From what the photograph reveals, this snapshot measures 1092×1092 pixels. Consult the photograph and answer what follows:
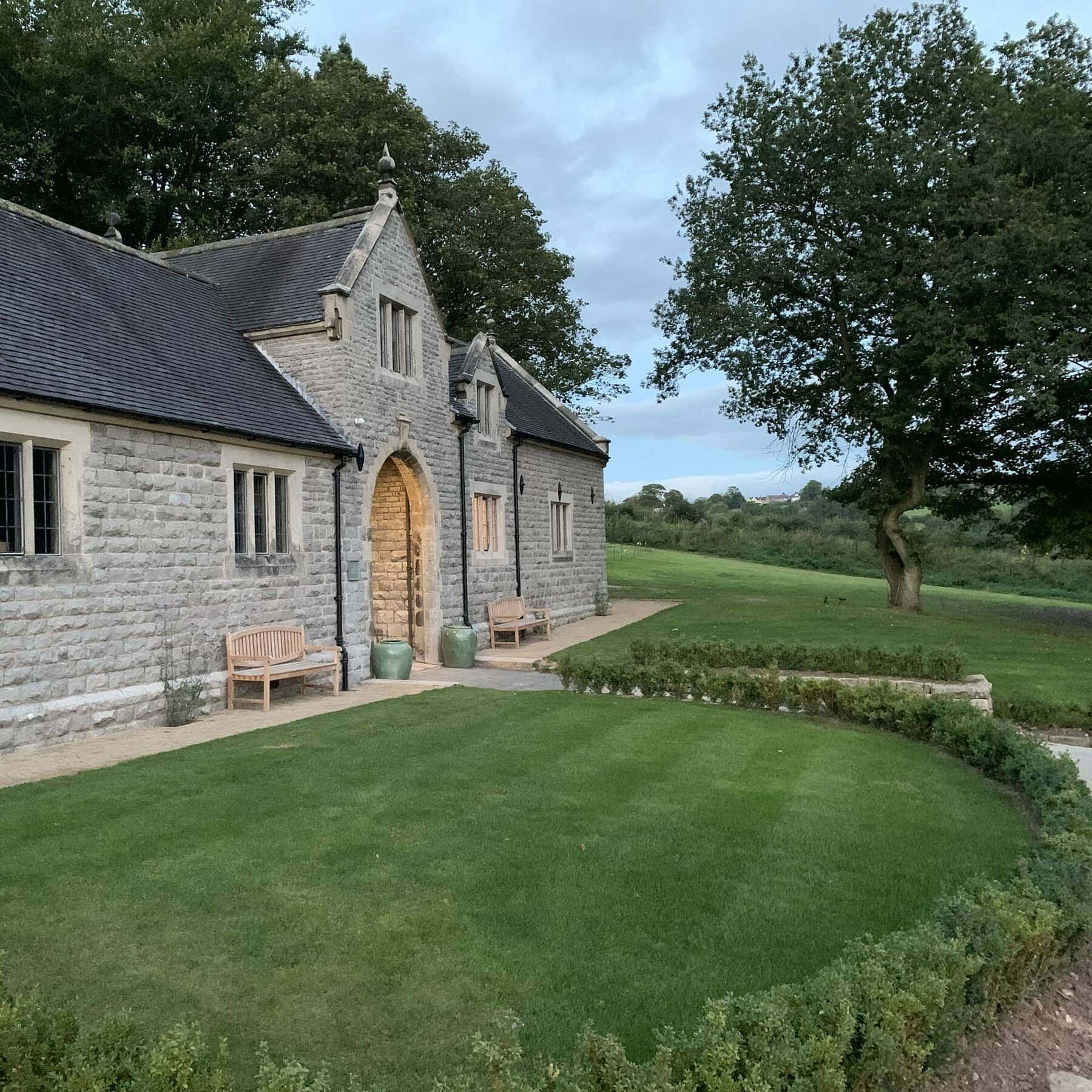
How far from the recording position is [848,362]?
25.6 metres

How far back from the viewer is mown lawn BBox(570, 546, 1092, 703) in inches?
603

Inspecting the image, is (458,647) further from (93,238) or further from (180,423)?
(93,238)

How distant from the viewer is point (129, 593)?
10859 millimetres

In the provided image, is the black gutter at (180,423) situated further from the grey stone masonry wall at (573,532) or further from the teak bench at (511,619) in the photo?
the grey stone masonry wall at (573,532)

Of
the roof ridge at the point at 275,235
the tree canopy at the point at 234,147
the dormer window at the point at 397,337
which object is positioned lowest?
the dormer window at the point at 397,337

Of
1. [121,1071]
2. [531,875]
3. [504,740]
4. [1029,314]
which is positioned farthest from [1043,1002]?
[1029,314]

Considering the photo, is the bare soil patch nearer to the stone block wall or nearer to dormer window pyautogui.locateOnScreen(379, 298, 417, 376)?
dormer window pyautogui.locateOnScreen(379, 298, 417, 376)

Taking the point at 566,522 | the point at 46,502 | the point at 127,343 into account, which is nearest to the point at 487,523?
the point at 566,522

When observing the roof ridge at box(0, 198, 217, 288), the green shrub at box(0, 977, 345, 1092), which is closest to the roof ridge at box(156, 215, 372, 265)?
the roof ridge at box(0, 198, 217, 288)

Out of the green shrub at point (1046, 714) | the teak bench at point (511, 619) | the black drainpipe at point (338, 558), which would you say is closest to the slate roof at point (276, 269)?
the black drainpipe at point (338, 558)

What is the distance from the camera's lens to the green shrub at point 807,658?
40.5ft

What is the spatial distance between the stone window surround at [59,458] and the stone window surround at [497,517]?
30.9 feet

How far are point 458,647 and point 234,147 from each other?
917 inches

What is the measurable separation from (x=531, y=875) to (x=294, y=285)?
13133 millimetres
